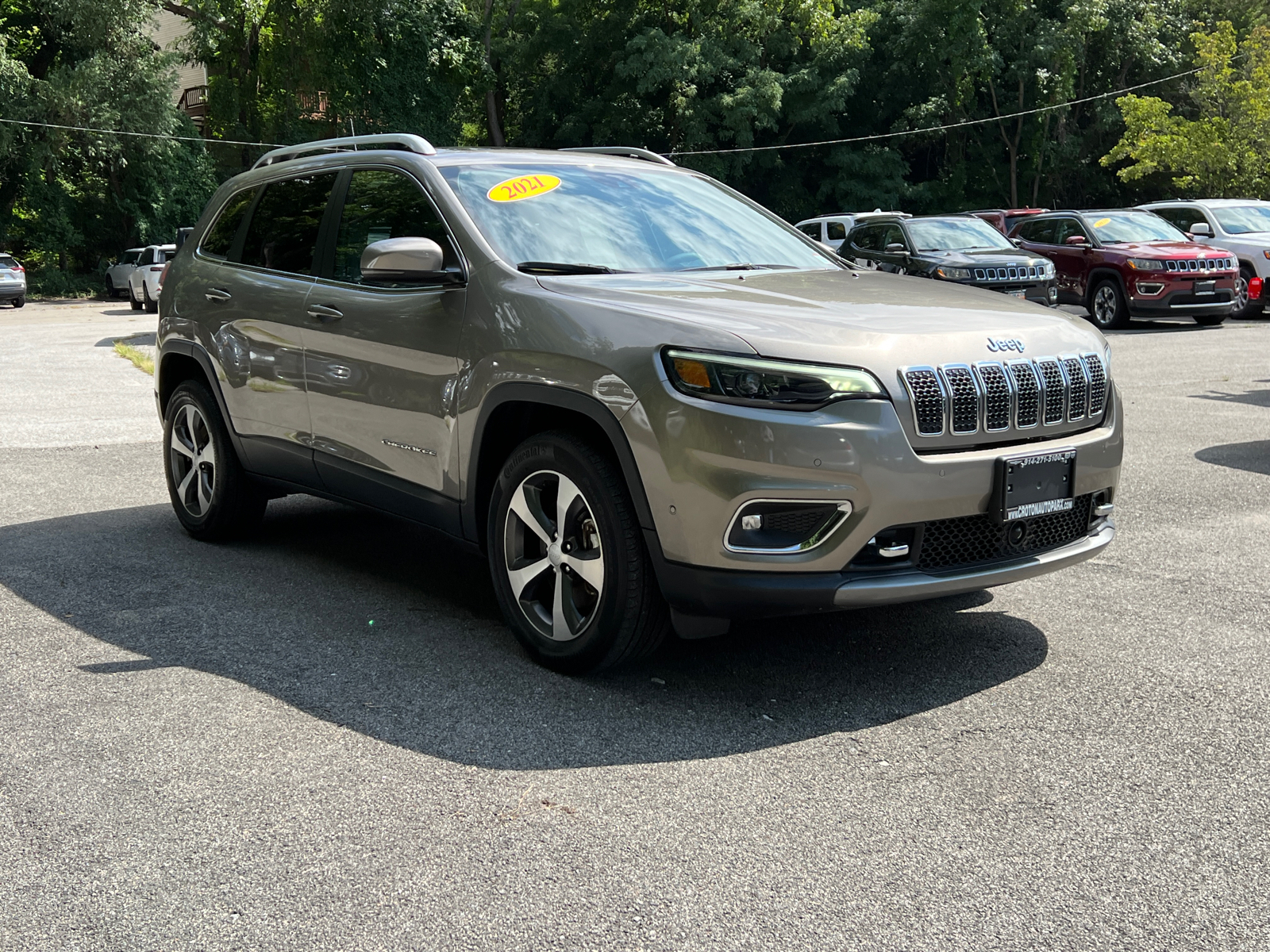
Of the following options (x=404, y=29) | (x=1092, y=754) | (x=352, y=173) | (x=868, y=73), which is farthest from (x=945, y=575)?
(x=868, y=73)

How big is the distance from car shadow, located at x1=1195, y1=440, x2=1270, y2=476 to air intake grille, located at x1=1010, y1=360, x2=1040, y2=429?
14.9 ft

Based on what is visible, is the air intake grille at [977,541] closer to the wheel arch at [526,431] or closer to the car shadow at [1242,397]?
the wheel arch at [526,431]

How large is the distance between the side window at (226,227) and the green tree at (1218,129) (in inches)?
1156

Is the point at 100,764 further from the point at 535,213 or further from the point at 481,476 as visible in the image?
the point at 535,213

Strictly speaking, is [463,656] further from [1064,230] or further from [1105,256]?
[1064,230]

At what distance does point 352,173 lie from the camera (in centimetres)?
575

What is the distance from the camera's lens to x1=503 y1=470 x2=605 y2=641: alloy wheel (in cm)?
438

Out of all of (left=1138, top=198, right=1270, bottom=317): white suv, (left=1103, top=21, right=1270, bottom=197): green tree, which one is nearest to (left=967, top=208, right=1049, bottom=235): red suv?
(left=1138, top=198, right=1270, bottom=317): white suv

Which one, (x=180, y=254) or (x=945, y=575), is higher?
(x=180, y=254)

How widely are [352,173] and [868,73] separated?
155ft

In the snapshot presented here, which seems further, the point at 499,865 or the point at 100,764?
the point at 100,764

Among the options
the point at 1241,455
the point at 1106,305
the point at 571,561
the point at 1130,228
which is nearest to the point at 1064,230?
the point at 1130,228

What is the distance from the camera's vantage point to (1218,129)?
31953 mm

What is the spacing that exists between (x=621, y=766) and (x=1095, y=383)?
6.93 ft
